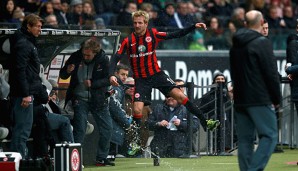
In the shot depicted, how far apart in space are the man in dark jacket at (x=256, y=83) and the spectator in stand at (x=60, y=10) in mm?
11548

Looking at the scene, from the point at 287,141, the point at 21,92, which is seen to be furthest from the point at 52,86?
the point at 287,141

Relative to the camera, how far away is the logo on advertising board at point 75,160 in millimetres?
14914

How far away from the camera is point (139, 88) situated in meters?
18.3

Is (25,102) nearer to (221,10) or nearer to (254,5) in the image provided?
(221,10)

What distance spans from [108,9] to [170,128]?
709 cm

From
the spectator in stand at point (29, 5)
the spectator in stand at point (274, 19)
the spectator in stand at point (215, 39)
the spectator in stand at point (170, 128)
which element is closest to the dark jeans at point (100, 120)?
the spectator in stand at point (170, 128)

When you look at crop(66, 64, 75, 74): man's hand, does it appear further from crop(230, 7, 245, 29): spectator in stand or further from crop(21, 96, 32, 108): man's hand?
crop(230, 7, 245, 29): spectator in stand

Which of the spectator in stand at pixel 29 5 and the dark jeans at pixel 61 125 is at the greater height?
the spectator in stand at pixel 29 5

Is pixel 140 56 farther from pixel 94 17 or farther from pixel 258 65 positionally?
pixel 94 17

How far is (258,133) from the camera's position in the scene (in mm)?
13180

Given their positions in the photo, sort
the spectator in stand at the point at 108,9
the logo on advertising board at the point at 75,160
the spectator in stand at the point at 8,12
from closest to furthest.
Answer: the logo on advertising board at the point at 75,160 → the spectator in stand at the point at 8,12 → the spectator in stand at the point at 108,9

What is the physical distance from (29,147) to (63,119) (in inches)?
26.6

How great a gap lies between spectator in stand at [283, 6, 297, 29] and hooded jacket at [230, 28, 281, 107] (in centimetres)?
1777

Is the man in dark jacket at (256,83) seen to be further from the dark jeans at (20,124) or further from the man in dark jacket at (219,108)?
the man in dark jacket at (219,108)
